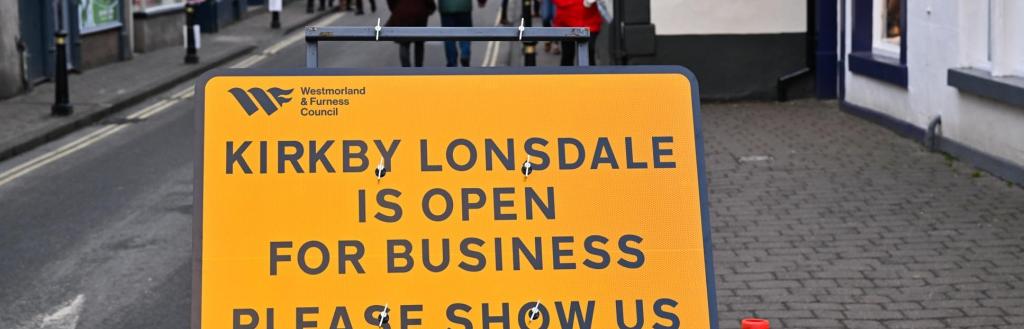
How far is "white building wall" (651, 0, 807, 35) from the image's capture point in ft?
58.3

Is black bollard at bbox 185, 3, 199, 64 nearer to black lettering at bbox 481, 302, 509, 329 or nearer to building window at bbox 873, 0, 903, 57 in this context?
building window at bbox 873, 0, 903, 57

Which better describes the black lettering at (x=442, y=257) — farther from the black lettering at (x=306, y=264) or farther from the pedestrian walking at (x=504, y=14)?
the pedestrian walking at (x=504, y=14)

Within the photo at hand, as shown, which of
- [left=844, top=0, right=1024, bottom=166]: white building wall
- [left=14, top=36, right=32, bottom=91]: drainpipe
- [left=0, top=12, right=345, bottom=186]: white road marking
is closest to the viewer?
[left=844, top=0, right=1024, bottom=166]: white building wall

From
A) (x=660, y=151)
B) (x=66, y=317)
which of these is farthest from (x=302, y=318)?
(x=66, y=317)

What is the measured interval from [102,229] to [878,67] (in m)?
7.72

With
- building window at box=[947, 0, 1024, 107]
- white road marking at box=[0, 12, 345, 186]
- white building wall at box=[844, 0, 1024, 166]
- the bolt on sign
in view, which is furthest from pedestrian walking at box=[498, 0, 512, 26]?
the bolt on sign

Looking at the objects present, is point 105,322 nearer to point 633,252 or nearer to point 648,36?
point 633,252

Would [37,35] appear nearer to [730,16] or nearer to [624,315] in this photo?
[730,16]

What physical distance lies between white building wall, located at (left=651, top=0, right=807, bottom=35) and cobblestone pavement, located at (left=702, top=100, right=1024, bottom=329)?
11.1 ft

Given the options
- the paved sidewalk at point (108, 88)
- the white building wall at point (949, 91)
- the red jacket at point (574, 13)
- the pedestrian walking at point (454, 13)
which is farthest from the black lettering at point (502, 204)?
the red jacket at point (574, 13)

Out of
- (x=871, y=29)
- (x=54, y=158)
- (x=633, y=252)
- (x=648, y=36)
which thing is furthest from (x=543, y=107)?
(x=648, y=36)

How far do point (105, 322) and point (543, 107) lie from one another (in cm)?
385

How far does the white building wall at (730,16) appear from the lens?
17766 millimetres

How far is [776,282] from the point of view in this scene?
8047 millimetres
